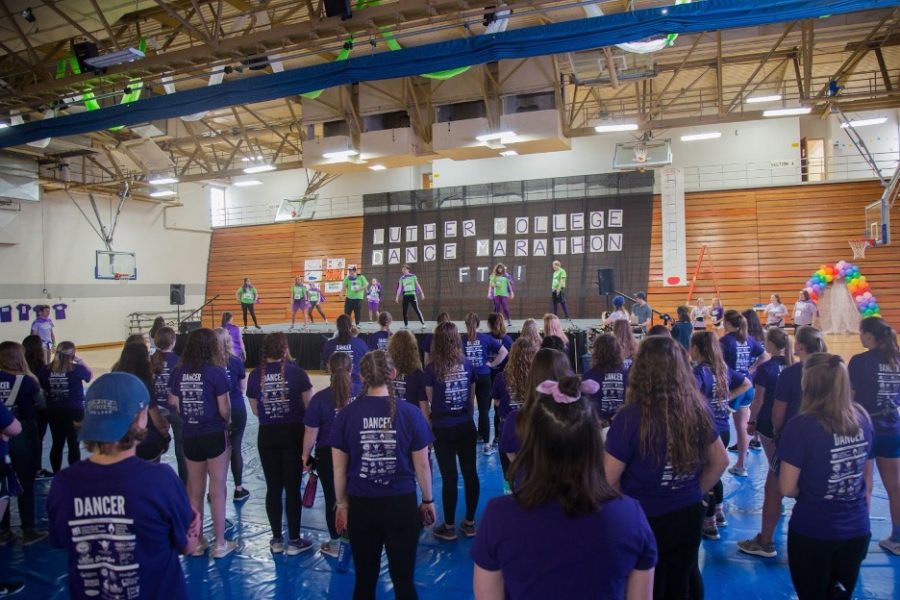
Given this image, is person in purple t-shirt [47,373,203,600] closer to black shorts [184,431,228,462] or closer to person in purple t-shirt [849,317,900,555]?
black shorts [184,431,228,462]

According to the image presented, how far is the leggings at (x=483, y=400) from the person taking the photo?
20.0 feet

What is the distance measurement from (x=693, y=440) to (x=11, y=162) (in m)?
20.0

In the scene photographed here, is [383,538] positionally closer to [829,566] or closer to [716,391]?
[829,566]

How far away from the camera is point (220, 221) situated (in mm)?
25078

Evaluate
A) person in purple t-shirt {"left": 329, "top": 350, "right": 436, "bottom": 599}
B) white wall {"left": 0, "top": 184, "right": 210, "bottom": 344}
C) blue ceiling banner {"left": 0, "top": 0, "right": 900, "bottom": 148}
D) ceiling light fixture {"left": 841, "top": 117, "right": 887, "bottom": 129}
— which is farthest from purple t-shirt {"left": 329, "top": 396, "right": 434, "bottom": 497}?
white wall {"left": 0, "top": 184, "right": 210, "bottom": 344}

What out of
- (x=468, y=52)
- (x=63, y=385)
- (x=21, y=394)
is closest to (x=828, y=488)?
(x=21, y=394)

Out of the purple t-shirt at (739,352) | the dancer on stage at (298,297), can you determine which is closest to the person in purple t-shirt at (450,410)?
the purple t-shirt at (739,352)

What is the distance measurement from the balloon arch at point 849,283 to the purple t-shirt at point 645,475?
1517cm

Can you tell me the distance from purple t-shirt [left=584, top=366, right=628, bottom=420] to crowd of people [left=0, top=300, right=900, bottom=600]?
0.05 feet

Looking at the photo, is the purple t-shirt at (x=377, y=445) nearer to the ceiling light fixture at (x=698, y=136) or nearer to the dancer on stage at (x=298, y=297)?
the dancer on stage at (x=298, y=297)

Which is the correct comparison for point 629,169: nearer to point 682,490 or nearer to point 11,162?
point 682,490

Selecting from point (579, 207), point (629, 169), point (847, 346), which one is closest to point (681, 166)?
point (629, 169)

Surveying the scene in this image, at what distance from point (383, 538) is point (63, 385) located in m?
4.29

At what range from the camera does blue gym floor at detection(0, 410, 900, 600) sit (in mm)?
3559
